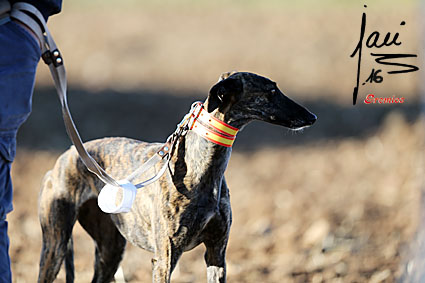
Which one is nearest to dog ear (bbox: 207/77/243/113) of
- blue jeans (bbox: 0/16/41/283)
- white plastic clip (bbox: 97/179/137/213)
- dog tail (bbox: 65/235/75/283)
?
white plastic clip (bbox: 97/179/137/213)

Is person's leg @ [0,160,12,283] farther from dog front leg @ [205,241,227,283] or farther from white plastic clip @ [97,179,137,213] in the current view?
dog front leg @ [205,241,227,283]

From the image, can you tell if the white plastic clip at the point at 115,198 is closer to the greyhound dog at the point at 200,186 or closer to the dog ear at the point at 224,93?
the greyhound dog at the point at 200,186

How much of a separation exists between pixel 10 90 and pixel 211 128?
3.59 feet

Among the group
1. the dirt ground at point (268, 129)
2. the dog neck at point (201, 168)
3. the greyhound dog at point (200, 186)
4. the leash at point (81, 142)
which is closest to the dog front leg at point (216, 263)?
the greyhound dog at point (200, 186)

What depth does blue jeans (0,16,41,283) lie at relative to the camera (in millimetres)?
3252

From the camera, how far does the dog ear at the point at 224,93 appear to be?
3615mm

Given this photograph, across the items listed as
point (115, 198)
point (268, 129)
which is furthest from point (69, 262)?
point (268, 129)

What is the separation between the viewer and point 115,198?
11.6 ft

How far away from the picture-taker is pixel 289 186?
9492 mm

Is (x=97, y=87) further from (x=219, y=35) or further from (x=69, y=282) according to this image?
(x=69, y=282)

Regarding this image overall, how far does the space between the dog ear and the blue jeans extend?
3.15 ft

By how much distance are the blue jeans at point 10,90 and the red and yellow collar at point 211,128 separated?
93cm

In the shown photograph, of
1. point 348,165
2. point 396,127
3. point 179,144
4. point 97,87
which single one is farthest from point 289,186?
point 97,87

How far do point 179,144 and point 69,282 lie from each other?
5.13 feet
